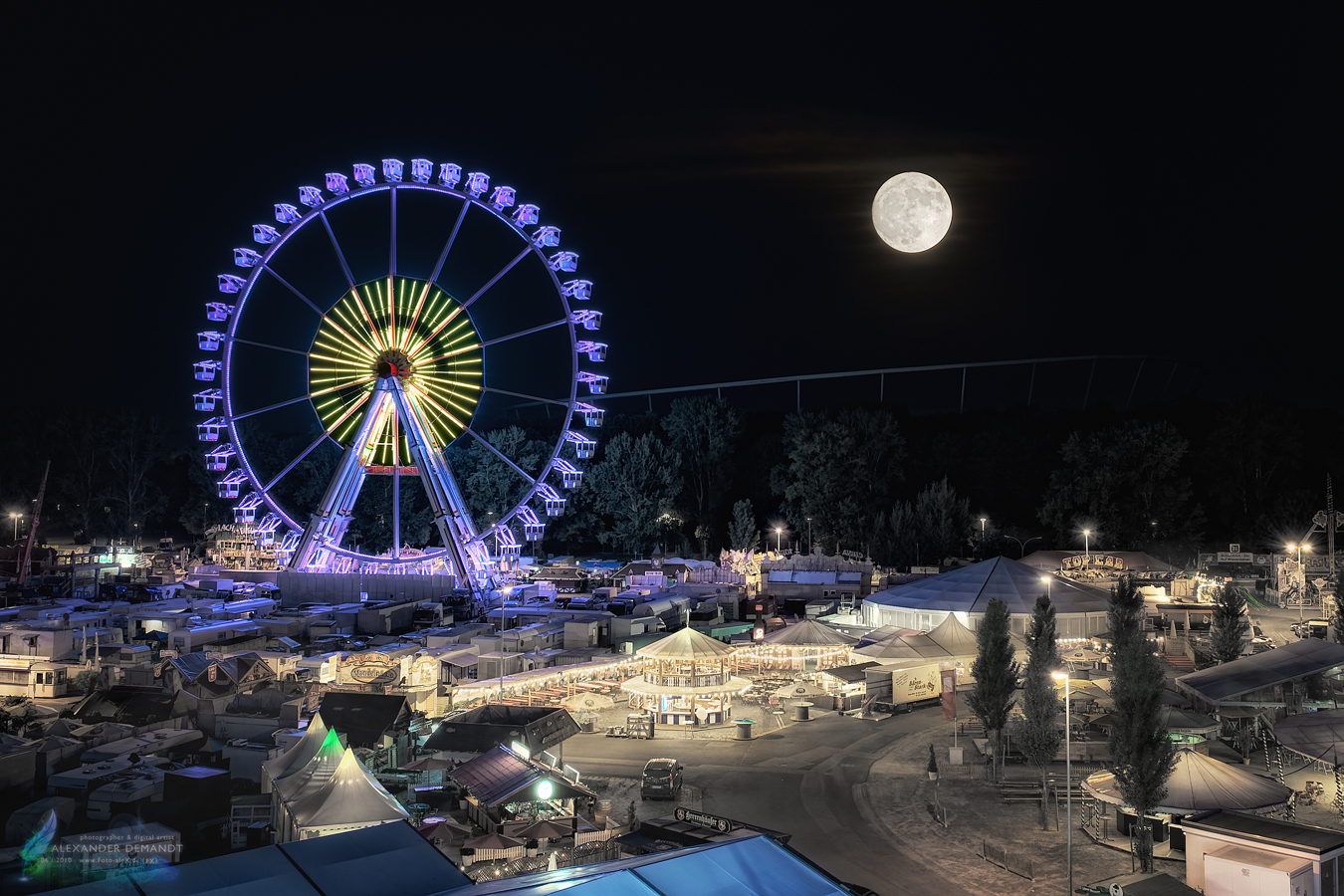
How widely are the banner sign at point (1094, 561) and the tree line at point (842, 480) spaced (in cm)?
1513

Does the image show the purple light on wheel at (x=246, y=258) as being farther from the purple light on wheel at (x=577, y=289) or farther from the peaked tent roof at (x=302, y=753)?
the peaked tent roof at (x=302, y=753)

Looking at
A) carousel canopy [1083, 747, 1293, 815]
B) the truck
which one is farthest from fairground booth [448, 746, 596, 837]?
the truck

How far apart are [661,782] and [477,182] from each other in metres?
33.0

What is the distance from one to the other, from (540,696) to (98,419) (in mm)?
88351

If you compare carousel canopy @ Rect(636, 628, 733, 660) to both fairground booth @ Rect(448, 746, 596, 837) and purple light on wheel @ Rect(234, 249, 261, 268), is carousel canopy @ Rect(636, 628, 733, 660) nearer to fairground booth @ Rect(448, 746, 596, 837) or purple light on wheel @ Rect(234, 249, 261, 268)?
fairground booth @ Rect(448, 746, 596, 837)

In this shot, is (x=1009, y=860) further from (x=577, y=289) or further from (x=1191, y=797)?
(x=577, y=289)

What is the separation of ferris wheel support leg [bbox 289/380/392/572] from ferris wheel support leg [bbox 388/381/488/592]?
44.3 inches

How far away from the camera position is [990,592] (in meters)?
35.7

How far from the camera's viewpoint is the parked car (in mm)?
18625

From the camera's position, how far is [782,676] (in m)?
31.7

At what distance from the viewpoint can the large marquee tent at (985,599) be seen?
3503cm

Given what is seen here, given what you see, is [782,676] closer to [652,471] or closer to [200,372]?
[200,372]

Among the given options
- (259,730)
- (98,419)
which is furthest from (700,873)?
(98,419)

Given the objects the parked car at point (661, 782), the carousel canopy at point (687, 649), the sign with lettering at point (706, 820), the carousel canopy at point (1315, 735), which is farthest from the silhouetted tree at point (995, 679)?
the sign with lettering at point (706, 820)
